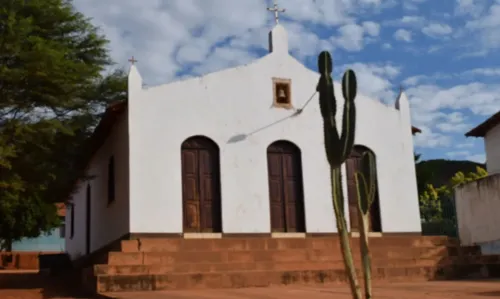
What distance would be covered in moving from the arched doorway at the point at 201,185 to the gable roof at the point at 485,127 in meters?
12.1

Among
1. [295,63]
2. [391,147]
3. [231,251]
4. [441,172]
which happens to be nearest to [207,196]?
[231,251]

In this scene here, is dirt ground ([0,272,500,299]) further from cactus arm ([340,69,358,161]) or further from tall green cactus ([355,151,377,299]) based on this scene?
cactus arm ([340,69,358,161])

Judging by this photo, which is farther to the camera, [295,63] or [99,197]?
[99,197]

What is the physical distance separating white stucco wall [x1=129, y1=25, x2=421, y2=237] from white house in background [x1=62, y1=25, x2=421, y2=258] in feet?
0.08

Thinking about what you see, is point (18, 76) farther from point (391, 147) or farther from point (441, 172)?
point (441, 172)

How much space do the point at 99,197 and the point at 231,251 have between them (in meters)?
6.72

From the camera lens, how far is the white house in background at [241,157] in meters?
13.9

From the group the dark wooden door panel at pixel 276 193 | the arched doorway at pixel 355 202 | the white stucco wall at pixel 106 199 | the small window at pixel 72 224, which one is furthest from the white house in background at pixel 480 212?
the small window at pixel 72 224

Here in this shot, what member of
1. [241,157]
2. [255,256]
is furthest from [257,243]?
[241,157]

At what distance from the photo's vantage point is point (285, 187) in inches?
597

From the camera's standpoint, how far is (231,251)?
12844mm

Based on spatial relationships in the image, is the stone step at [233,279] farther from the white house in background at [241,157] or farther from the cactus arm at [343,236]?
the cactus arm at [343,236]

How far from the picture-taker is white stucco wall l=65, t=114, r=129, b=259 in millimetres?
14359

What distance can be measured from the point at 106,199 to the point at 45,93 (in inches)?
148
